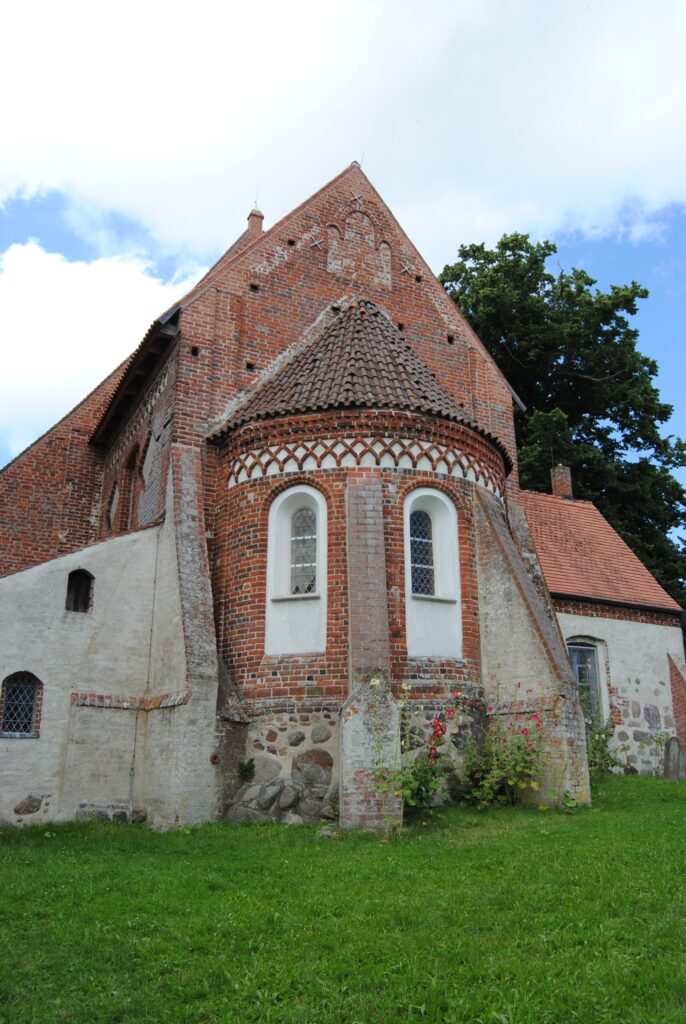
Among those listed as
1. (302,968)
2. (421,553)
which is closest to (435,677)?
(421,553)

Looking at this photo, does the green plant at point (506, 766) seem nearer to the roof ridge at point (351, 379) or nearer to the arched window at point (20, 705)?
the roof ridge at point (351, 379)

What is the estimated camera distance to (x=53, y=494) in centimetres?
1947

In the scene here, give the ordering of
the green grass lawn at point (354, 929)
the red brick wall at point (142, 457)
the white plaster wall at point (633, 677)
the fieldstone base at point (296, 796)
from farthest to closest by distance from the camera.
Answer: the white plaster wall at point (633, 677)
the red brick wall at point (142, 457)
the fieldstone base at point (296, 796)
the green grass lawn at point (354, 929)

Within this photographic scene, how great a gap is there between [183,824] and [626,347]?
82.3 feet

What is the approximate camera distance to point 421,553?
43.9 feet

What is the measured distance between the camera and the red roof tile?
1339 cm

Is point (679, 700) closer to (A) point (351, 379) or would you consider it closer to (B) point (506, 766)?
(B) point (506, 766)

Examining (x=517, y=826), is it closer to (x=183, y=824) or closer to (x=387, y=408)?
(x=183, y=824)

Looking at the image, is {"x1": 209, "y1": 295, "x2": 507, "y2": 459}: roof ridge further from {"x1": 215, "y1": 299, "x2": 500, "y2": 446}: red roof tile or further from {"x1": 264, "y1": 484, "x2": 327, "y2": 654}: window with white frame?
{"x1": 264, "y1": 484, "x2": 327, "y2": 654}: window with white frame

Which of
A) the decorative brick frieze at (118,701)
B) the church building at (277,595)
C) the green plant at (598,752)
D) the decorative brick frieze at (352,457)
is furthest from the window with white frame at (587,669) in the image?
the decorative brick frieze at (118,701)

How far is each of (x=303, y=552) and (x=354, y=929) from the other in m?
7.21

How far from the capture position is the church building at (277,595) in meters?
11.6

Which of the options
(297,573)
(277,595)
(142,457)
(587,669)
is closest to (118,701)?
(277,595)

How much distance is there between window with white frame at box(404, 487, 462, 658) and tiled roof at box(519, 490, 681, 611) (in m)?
6.03
